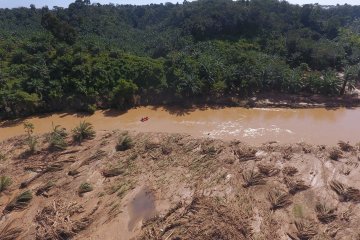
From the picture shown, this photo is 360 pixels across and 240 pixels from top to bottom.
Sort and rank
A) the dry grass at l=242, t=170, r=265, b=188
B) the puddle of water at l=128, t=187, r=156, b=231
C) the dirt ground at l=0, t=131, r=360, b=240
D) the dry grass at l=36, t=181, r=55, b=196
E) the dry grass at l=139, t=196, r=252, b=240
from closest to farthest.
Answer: the dry grass at l=139, t=196, r=252, b=240
the dirt ground at l=0, t=131, r=360, b=240
the puddle of water at l=128, t=187, r=156, b=231
the dry grass at l=242, t=170, r=265, b=188
the dry grass at l=36, t=181, r=55, b=196

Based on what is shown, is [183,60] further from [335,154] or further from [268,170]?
[335,154]

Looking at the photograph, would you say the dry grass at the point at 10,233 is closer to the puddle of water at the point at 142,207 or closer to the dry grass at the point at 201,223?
the puddle of water at the point at 142,207

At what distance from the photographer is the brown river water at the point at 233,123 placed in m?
23.4

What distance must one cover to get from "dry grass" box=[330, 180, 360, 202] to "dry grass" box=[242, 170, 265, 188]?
3.40 metres

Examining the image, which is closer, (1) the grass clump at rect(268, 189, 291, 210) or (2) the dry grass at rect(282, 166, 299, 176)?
(1) the grass clump at rect(268, 189, 291, 210)

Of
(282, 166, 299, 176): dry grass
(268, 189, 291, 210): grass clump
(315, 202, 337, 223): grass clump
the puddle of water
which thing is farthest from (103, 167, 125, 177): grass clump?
(315, 202, 337, 223): grass clump

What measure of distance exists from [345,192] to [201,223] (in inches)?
281

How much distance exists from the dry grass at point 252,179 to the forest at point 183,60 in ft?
35.7

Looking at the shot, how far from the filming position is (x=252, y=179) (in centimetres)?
1650

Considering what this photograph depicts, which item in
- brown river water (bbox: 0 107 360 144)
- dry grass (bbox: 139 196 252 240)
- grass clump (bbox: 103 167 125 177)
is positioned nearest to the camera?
dry grass (bbox: 139 196 252 240)

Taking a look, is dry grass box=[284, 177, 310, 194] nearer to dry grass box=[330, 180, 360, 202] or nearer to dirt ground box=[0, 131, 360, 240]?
dirt ground box=[0, 131, 360, 240]

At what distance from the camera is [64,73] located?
27469 mm

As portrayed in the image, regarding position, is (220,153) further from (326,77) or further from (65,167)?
(326,77)

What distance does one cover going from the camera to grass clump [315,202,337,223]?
14.6 meters
